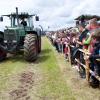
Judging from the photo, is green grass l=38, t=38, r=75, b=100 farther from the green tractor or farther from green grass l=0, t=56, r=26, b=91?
the green tractor

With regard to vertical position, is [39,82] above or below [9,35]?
below

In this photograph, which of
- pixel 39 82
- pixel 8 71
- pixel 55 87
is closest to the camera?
pixel 55 87

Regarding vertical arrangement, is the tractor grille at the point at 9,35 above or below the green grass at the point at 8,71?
above

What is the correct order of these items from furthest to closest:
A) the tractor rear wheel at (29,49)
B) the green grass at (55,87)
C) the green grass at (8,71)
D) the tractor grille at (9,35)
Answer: the tractor grille at (9,35) → the tractor rear wheel at (29,49) → the green grass at (8,71) → the green grass at (55,87)

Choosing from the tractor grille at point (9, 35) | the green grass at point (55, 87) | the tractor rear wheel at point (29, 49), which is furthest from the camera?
the tractor grille at point (9, 35)

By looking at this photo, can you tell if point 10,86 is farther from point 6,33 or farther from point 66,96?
point 6,33

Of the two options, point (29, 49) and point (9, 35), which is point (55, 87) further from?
point (9, 35)

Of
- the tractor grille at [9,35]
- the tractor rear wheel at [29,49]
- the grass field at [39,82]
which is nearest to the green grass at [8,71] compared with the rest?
the grass field at [39,82]

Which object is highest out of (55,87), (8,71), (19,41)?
(19,41)

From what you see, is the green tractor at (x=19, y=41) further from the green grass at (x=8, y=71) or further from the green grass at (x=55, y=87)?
the green grass at (x=55, y=87)

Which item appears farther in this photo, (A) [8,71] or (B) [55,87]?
(A) [8,71]

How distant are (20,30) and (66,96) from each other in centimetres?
891

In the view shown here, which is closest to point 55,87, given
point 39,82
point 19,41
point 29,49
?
point 39,82

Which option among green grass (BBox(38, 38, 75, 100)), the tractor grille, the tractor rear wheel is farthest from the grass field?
the tractor grille
